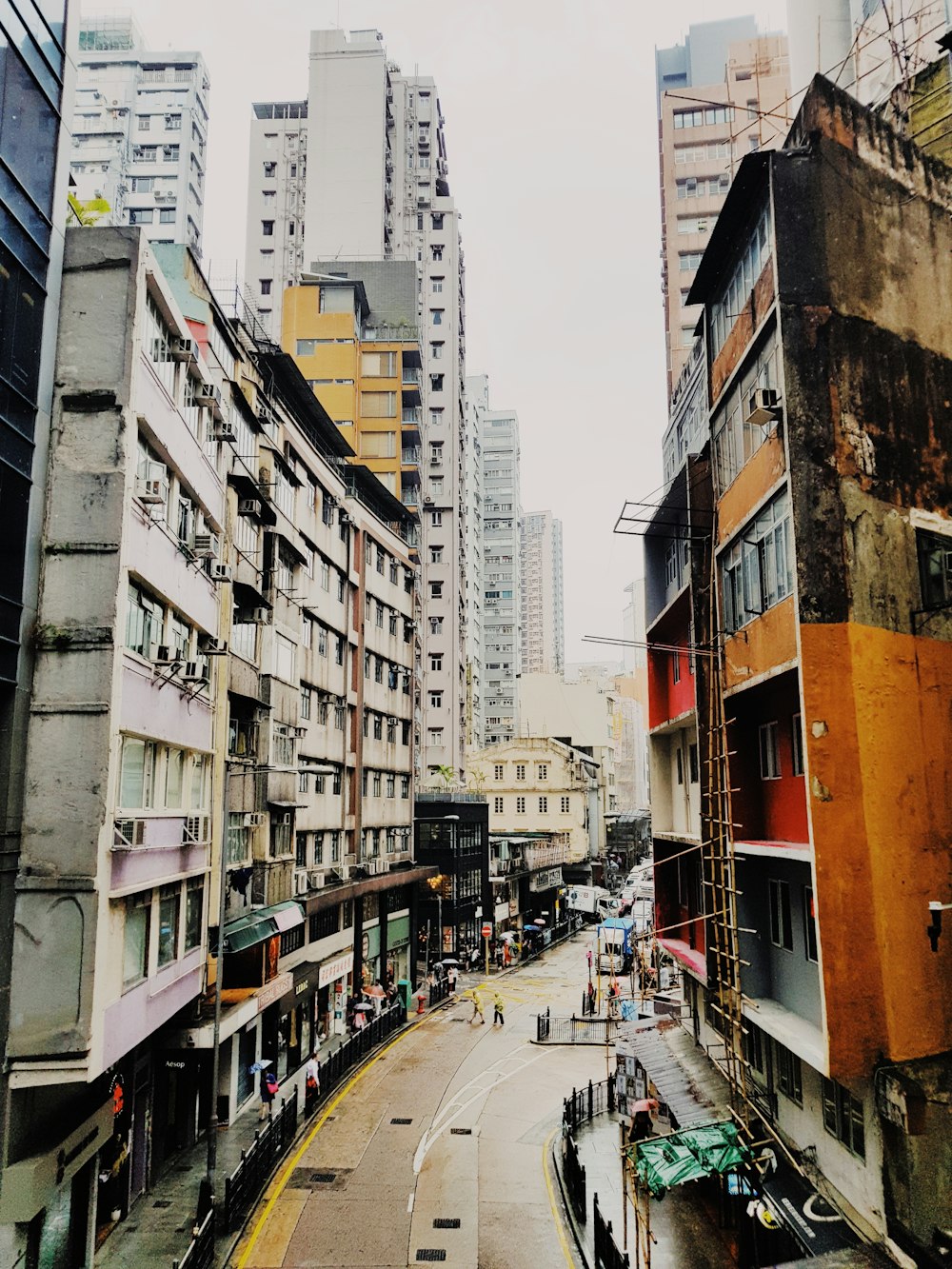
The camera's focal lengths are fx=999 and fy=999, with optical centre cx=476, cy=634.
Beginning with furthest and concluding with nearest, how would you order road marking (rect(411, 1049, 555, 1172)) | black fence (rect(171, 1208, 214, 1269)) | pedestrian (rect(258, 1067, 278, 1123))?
pedestrian (rect(258, 1067, 278, 1123)) → road marking (rect(411, 1049, 555, 1172)) → black fence (rect(171, 1208, 214, 1269))

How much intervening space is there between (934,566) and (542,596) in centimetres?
16153

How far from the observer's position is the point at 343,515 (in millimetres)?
39688

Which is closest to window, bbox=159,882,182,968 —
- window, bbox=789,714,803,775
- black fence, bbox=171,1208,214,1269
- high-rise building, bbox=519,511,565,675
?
black fence, bbox=171,1208,214,1269

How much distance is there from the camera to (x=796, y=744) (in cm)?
1575

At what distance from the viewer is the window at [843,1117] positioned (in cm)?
1361

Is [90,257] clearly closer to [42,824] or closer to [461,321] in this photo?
[42,824]

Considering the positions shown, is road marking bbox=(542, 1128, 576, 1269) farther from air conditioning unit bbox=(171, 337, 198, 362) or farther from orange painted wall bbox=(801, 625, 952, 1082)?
air conditioning unit bbox=(171, 337, 198, 362)

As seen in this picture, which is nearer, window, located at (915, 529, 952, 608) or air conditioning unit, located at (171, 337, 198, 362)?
window, located at (915, 529, 952, 608)

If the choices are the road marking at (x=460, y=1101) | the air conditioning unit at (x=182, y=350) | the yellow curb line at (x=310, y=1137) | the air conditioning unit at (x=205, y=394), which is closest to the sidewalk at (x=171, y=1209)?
the yellow curb line at (x=310, y=1137)

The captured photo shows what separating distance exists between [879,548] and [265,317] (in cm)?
7096

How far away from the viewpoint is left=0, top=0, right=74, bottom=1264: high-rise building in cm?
1418

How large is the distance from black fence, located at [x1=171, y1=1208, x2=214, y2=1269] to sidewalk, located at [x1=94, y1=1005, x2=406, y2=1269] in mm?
977

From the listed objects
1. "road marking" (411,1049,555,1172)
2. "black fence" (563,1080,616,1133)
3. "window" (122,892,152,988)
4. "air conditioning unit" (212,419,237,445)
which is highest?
"air conditioning unit" (212,419,237,445)

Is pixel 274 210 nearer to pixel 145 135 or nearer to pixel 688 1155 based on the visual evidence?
pixel 145 135
